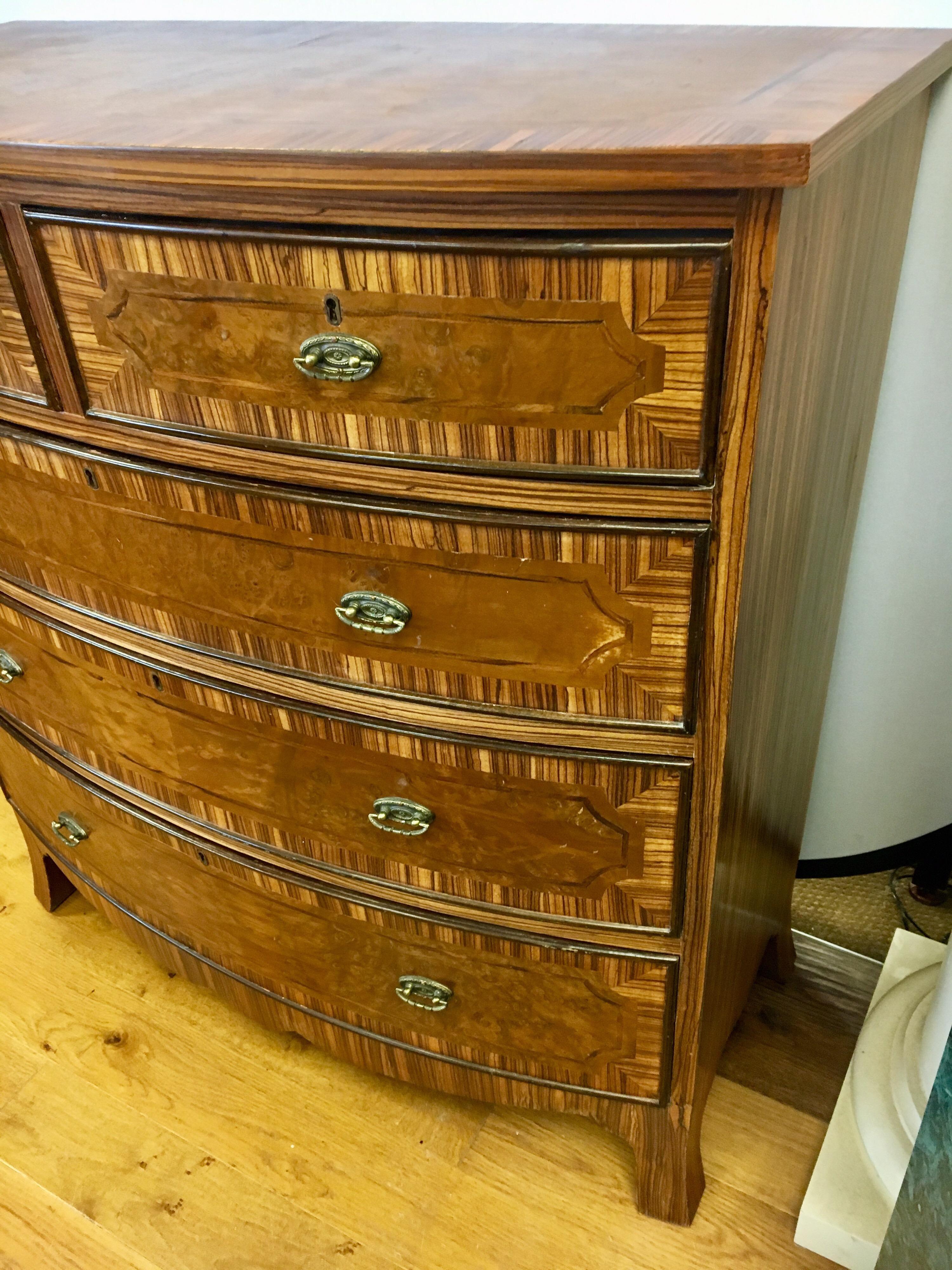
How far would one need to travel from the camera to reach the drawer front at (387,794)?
2.74ft

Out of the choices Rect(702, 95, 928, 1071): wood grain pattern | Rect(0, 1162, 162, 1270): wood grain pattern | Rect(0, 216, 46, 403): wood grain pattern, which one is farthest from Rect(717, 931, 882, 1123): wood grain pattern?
Rect(0, 216, 46, 403): wood grain pattern

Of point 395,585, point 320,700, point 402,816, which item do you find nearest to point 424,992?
point 402,816

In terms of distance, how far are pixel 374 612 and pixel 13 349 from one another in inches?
15.5

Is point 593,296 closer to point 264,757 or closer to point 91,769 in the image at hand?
point 264,757

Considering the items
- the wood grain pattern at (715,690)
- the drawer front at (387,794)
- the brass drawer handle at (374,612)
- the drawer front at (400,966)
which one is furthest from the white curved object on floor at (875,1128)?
the brass drawer handle at (374,612)

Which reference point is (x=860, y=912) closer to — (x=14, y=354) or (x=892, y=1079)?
(x=892, y=1079)

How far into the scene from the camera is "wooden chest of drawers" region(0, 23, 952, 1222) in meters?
0.63

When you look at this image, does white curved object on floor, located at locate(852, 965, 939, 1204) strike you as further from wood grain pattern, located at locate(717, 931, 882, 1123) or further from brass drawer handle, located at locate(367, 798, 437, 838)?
brass drawer handle, located at locate(367, 798, 437, 838)

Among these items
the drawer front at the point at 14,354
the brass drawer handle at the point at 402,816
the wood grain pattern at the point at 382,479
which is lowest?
the brass drawer handle at the point at 402,816

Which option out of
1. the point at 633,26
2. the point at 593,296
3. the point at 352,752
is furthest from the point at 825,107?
the point at 352,752

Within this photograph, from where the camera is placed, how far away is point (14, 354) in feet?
2.86

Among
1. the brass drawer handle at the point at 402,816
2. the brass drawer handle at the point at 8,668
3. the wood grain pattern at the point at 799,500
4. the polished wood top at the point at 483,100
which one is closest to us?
the polished wood top at the point at 483,100

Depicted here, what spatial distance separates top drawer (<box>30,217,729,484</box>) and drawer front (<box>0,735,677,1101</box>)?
0.48 meters

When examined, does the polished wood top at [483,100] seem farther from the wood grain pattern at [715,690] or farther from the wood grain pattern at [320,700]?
the wood grain pattern at [320,700]
